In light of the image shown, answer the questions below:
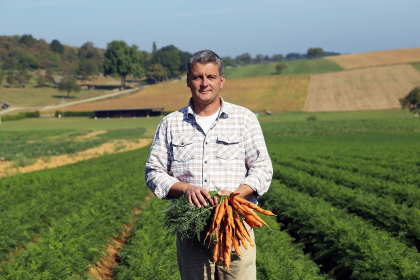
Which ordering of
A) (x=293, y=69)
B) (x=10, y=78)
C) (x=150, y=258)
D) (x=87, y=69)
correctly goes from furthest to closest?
(x=87, y=69) < (x=293, y=69) < (x=10, y=78) < (x=150, y=258)

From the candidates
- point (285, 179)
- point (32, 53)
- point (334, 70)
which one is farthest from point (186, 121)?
point (32, 53)

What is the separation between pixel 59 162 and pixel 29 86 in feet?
327

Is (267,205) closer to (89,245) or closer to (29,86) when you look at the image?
(89,245)

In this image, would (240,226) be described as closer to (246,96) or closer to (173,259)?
(173,259)

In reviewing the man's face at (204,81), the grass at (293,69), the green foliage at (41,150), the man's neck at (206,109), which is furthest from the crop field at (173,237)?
the grass at (293,69)

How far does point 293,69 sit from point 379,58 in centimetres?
2252

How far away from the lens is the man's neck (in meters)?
3.42

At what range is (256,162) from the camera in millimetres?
3322

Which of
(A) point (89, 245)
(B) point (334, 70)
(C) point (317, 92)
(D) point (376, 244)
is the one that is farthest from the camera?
(B) point (334, 70)

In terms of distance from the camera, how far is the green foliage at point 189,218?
3.07 metres

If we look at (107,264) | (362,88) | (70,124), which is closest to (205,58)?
(107,264)

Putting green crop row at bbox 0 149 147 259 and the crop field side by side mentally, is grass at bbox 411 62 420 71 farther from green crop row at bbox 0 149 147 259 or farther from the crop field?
green crop row at bbox 0 149 147 259

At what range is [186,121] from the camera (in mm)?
3434

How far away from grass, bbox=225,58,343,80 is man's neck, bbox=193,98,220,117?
4240 inches
